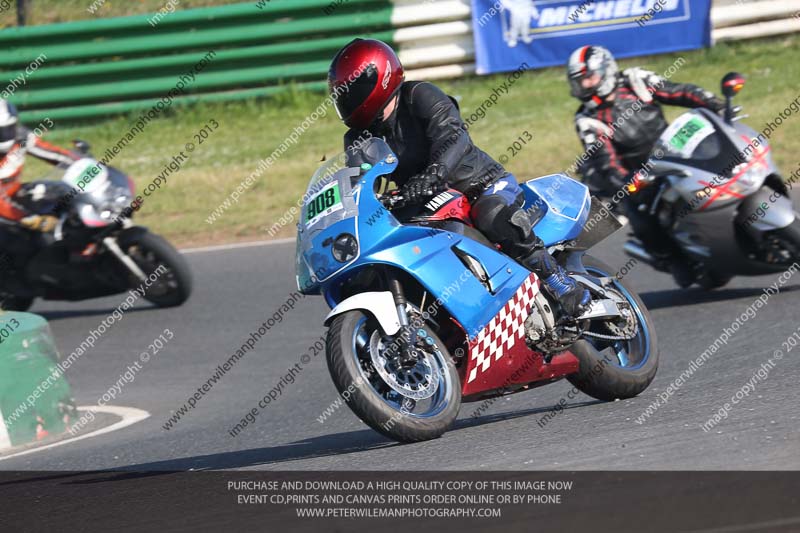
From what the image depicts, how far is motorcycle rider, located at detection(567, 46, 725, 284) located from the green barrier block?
4.25 metres

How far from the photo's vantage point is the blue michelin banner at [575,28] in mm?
15945

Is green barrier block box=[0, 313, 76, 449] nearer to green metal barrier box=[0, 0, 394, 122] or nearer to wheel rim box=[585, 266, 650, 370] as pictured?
wheel rim box=[585, 266, 650, 370]

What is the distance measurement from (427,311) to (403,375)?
0.39 metres

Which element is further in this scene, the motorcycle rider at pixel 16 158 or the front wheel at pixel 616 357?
the motorcycle rider at pixel 16 158

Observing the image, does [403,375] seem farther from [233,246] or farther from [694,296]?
[233,246]

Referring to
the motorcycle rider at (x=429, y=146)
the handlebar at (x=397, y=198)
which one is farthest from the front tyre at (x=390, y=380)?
the motorcycle rider at (x=429, y=146)

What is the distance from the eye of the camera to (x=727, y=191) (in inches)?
335

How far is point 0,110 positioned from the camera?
10.6 metres

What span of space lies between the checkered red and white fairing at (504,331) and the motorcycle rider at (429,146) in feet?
0.63

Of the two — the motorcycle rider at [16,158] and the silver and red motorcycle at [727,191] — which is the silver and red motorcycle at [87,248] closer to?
the motorcycle rider at [16,158]

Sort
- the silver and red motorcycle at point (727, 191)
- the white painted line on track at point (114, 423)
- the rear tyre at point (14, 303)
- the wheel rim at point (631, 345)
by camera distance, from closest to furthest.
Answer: the wheel rim at point (631, 345) < the white painted line on track at point (114, 423) < the silver and red motorcycle at point (727, 191) < the rear tyre at point (14, 303)

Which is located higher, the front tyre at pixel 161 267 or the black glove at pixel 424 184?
the black glove at pixel 424 184

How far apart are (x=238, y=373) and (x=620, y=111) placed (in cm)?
361

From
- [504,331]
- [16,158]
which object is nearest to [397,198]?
[504,331]
